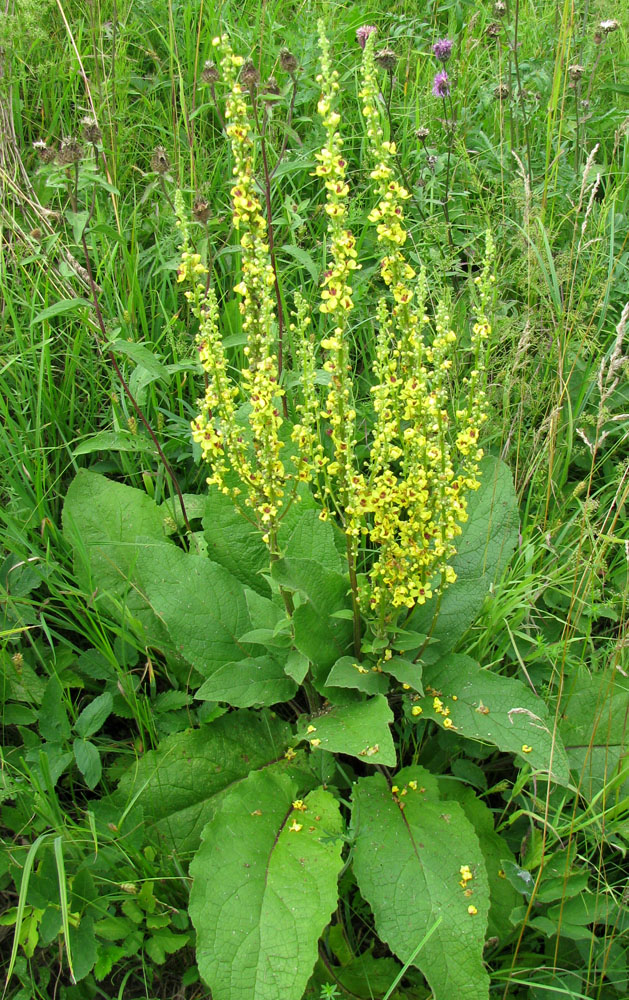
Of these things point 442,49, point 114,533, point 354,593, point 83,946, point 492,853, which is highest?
point 442,49

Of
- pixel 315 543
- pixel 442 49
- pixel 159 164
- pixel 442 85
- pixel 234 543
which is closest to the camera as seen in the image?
pixel 315 543

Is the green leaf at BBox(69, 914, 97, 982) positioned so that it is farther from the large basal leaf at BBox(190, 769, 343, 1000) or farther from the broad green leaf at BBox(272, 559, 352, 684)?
the broad green leaf at BBox(272, 559, 352, 684)

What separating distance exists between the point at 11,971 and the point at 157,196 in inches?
138

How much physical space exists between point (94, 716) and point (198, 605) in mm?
497

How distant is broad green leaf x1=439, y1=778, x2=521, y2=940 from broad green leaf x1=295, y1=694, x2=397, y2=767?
0.38 metres

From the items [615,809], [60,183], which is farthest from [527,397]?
[60,183]

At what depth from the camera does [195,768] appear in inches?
99.7

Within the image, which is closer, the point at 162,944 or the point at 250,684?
the point at 162,944

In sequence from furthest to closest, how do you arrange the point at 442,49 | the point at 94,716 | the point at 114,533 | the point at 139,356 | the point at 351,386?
the point at 442,49, the point at 114,533, the point at 139,356, the point at 94,716, the point at 351,386

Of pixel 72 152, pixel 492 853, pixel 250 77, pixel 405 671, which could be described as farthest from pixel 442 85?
pixel 492 853

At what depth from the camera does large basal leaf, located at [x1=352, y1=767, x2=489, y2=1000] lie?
2.04 metres

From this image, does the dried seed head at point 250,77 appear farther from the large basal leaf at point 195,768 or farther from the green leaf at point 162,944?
the green leaf at point 162,944

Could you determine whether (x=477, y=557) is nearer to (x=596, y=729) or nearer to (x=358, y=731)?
(x=596, y=729)

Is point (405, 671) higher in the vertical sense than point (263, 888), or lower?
higher
